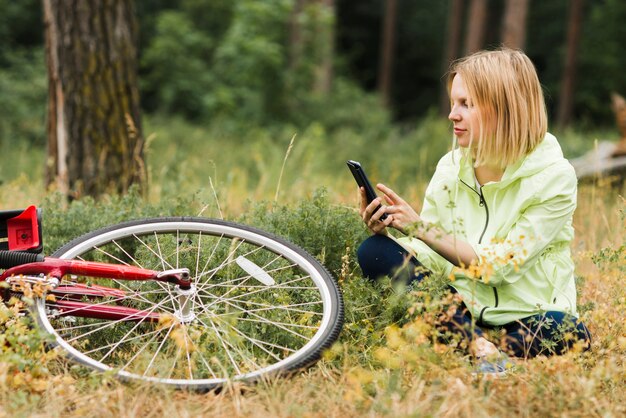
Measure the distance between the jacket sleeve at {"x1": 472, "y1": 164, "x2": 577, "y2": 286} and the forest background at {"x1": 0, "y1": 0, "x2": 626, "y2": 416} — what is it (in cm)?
34

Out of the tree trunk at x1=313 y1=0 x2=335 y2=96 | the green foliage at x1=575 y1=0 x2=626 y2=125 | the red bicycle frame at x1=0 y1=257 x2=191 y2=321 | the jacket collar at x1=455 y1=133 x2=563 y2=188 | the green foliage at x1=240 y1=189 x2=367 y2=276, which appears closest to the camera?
the red bicycle frame at x1=0 y1=257 x2=191 y2=321

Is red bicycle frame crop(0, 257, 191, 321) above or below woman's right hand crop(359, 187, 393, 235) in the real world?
below

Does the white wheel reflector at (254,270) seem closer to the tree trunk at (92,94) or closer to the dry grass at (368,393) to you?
the dry grass at (368,393)

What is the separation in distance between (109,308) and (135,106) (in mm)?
2861

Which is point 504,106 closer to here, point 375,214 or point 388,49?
point 375,214

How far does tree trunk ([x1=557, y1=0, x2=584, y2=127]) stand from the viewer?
69.8ft

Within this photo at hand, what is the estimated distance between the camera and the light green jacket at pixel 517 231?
2.85 metres

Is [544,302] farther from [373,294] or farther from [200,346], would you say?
[200,346]

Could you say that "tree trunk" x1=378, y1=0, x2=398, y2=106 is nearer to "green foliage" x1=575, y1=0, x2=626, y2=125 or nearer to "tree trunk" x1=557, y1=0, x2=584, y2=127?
"tree trunk" x1=557, y1=0, x2=584, y2=127

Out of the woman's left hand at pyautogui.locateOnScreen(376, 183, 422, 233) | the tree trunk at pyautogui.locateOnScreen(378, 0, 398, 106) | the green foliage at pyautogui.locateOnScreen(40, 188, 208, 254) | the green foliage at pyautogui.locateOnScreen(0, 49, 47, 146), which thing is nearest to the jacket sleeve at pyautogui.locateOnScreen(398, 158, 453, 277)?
the woman's left hand at pyautogui.locateOnScreen(376, 183, 422, 233)

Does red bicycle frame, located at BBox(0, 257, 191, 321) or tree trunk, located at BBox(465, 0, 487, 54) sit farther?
tree trunk, located at BBox(465, 0, 487, 54)

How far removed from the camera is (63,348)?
2566 millimetres

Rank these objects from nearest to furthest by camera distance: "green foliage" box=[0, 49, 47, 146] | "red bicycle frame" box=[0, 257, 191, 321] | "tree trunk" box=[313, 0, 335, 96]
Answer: "red bicycle frame" box=[0, 257, 191, 321]
"green foliage" box=[0, 49, 47, 146]
"tree trunk" box=[313, 0, 335, 96]

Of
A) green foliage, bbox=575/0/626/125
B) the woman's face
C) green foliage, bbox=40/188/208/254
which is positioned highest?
the woman's face
